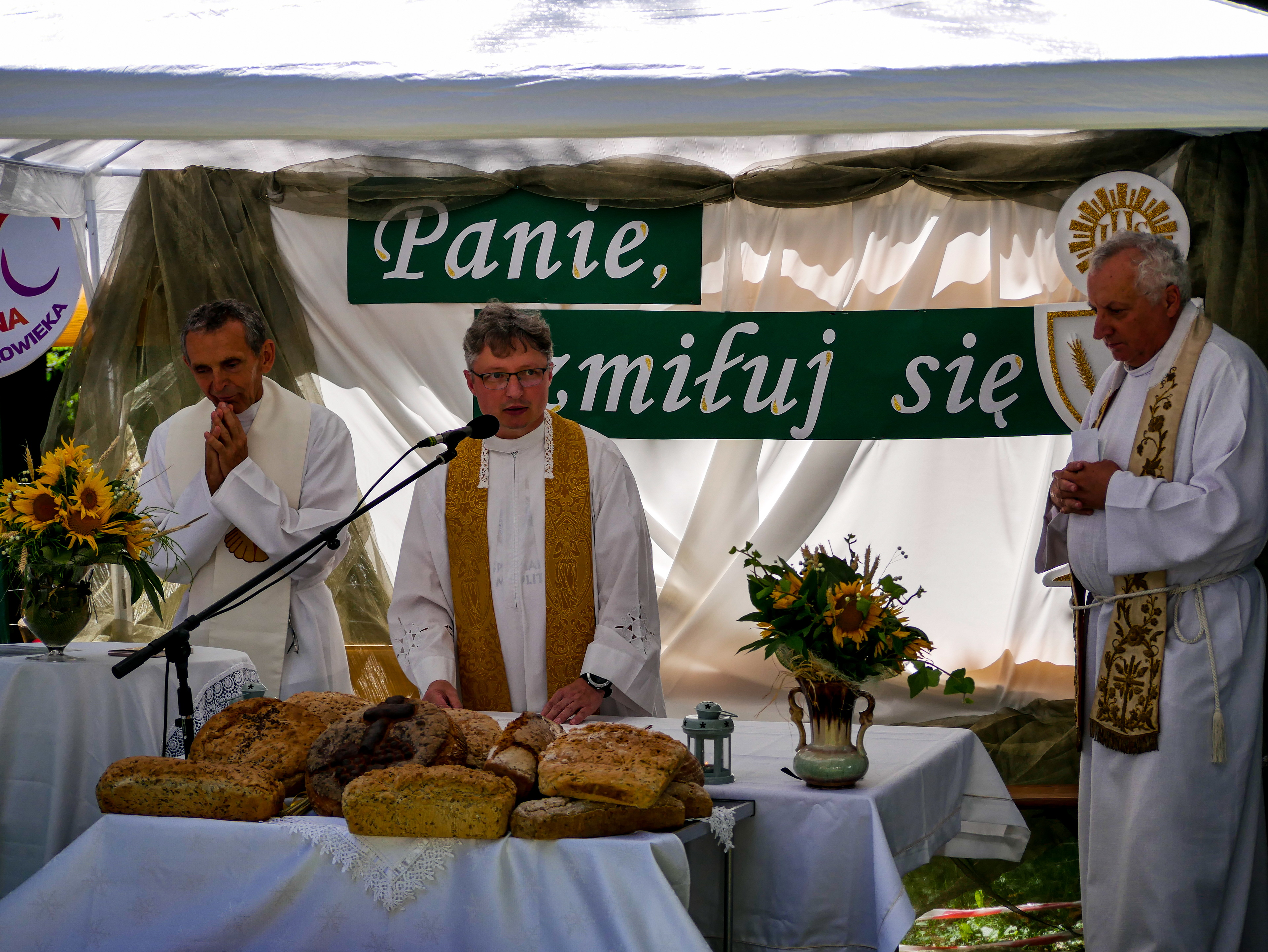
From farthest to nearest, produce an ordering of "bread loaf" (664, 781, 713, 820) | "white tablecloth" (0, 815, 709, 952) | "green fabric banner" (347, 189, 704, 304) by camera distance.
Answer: "green fabric banner" (347, 189, 704, 304) < "bread loaf" (664, 781, 713, 820) < "white tablecloth" (0, 815, 709, 952)

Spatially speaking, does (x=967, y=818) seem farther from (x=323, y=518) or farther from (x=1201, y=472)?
(x=323, y=518)

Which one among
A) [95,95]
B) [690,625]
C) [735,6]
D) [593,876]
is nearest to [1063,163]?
[735,6]

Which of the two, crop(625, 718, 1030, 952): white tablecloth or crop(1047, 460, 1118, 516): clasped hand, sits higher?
crop(1047, 460, 1118, 516): clasped hand

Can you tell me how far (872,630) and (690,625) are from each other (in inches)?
114

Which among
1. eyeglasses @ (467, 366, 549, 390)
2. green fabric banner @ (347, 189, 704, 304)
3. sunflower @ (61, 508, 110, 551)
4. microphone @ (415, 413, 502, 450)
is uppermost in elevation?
green fabric banner @ (347, 189, 704, 304)

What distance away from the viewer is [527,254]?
537 cm

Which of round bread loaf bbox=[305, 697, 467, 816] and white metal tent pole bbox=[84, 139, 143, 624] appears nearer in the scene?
round bread loaf bbox=[305, 697, 467, 816]

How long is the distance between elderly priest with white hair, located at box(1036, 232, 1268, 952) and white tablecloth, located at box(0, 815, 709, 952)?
6.66ft

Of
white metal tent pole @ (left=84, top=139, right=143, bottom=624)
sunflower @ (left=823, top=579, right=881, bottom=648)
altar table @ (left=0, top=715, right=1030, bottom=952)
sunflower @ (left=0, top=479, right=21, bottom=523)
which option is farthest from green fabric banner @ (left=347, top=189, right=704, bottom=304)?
altar table @ (left=0, top=715, right=1030, bottom=952)

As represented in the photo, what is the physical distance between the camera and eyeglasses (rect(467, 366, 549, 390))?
3.63 metres

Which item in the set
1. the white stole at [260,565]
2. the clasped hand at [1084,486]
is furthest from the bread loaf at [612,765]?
the white stole at [260,565]

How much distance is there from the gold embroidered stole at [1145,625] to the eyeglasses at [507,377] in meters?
1.73

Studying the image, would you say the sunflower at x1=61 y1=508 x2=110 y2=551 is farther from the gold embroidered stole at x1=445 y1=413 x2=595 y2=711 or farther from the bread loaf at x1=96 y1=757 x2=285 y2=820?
the gold embroidered stole at x1=445 y1=413 x2=595 y2=711

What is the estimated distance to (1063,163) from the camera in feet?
16.3
